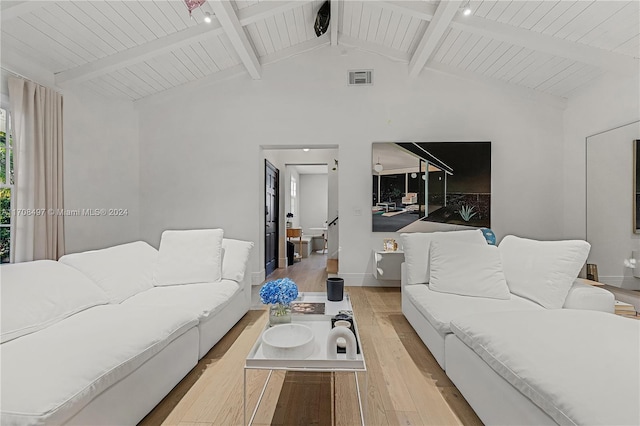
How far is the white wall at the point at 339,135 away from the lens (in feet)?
15.1

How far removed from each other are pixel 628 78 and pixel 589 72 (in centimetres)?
48

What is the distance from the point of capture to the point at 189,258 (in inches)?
115

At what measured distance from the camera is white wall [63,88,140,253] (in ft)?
12.3

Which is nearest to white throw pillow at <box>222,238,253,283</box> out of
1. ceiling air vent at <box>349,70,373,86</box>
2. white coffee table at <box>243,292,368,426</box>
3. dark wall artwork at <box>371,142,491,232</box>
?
white coffee table at <box>243,292,368,426</box>

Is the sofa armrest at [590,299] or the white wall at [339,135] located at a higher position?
the white wall at [339,135]

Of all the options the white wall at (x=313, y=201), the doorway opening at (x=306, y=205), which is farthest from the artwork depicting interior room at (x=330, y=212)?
the white wall at (x=313, y=201)

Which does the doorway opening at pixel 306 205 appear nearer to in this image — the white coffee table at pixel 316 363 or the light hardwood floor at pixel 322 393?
the light hardwood floor at pixel 322 393

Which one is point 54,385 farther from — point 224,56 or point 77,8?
point 224,56

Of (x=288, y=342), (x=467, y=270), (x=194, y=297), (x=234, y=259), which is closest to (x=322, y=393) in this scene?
(x=288, y=342)

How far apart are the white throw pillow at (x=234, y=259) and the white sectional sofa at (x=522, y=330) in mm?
1515

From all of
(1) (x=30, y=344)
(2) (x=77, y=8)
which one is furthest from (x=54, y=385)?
(2) (x=77, y=8)

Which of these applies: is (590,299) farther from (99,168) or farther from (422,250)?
(99,168)

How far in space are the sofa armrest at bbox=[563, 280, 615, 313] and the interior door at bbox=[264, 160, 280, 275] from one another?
4035 millimetres

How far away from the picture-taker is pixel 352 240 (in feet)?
15.6
